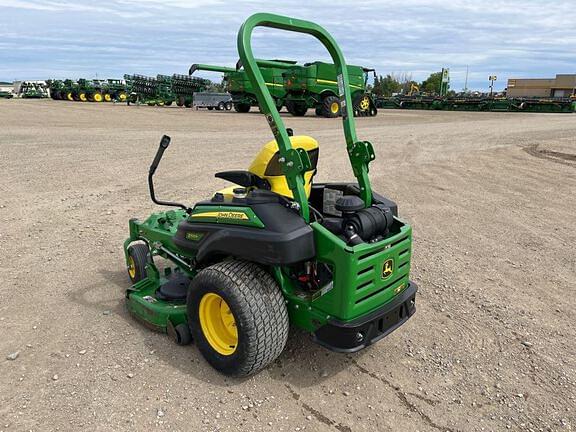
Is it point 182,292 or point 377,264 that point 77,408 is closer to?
point 182,292

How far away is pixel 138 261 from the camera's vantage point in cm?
416

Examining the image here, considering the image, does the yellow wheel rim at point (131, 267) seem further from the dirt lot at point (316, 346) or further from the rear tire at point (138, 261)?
the dirt lot at point (316, 346)

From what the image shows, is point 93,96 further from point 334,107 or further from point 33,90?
point 334,107

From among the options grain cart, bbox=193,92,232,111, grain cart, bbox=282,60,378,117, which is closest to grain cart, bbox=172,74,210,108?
grain cart, bbox=193,92,232,111

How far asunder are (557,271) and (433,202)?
108 inches

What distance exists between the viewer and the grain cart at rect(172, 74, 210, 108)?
37.9m

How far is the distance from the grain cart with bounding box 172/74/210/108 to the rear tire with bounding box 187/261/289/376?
36.8m

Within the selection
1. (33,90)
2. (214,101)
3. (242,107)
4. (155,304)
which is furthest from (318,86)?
(33,90)

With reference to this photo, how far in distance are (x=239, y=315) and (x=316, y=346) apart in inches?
33.9

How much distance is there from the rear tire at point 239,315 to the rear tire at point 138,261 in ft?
3.91

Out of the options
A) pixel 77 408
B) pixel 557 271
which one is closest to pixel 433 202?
pixel 557 271

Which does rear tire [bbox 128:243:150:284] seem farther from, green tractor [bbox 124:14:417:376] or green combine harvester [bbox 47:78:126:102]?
green combine harvester [bbox 47:78:126:102]

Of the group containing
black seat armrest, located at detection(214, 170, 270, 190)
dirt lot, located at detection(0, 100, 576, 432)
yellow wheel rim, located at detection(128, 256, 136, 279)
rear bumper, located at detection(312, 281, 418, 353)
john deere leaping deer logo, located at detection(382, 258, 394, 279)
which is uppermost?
black seat armrest, located at detection(214, 170, 270, 190)

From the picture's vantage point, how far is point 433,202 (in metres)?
7.34
